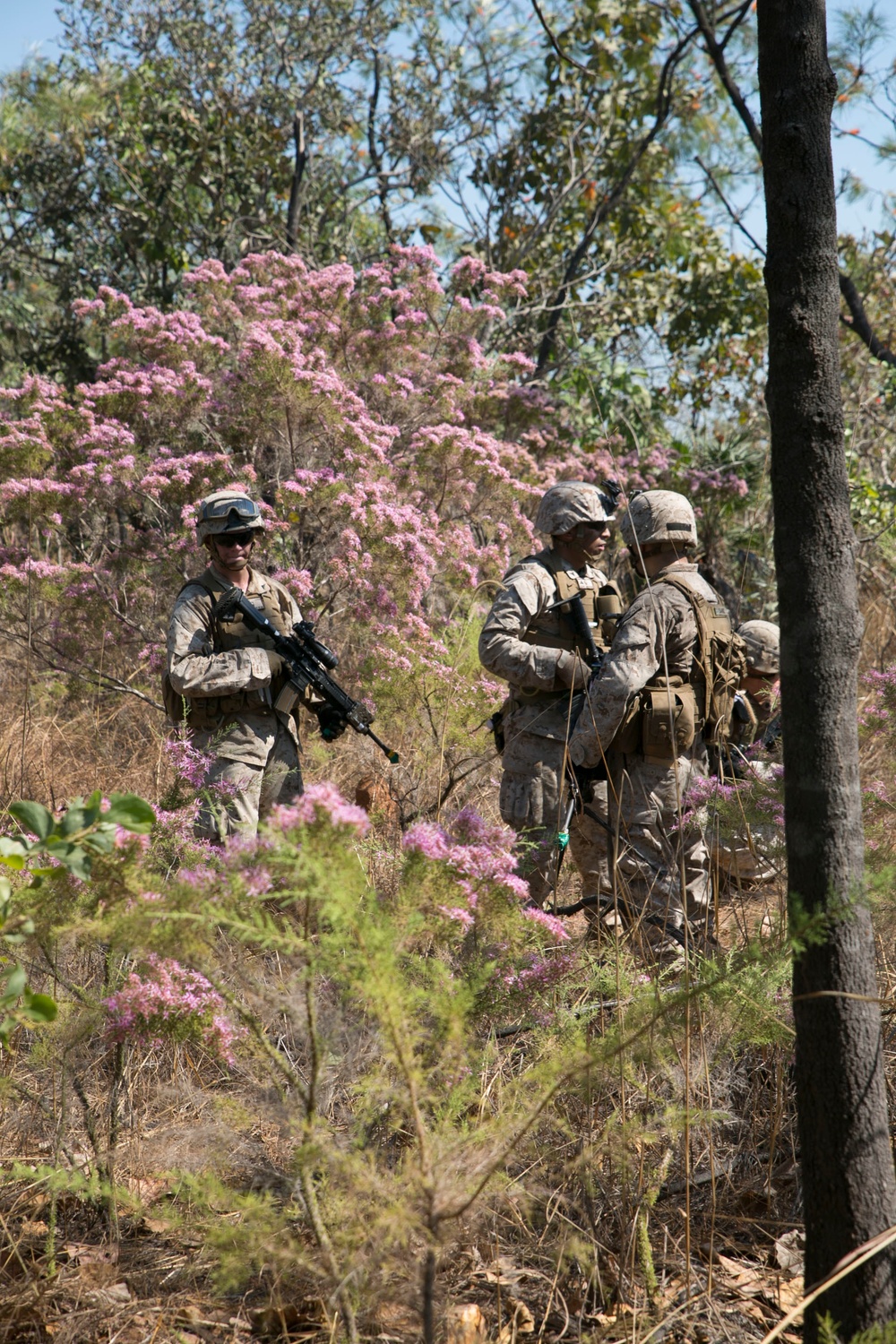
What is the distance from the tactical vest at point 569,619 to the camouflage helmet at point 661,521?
1.50 ft

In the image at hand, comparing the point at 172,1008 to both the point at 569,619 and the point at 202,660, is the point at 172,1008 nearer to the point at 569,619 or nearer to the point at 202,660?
the point at 202,660

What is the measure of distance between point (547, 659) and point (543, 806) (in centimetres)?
57

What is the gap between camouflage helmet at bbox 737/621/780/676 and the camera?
4.49 m

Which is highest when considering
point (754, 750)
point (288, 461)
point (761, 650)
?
point (288, 461)

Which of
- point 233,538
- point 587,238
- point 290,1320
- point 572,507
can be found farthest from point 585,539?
point 587,238

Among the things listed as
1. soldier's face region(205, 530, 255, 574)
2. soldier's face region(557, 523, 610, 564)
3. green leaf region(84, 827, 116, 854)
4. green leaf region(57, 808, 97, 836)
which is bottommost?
green leaf region(84, 827, 116, 854)

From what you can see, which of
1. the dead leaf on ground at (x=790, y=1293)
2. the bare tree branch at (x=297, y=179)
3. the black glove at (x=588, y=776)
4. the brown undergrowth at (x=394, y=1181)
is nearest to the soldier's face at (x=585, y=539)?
the black glove at (x=588, y=776)

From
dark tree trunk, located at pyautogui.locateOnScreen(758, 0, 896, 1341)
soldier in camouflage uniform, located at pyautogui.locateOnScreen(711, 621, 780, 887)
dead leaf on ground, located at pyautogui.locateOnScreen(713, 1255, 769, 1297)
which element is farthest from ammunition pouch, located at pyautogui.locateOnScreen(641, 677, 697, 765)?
dark tree trunk, located at pyautogui.locateOnScreen(758, 0, 896, 1341)

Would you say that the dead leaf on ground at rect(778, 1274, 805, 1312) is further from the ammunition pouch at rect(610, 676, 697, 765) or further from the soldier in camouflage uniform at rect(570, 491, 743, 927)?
the ammunition pouch at rect(610, 676, 697, 765)

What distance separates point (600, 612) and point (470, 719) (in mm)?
1328

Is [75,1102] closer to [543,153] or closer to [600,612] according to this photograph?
[600,612]

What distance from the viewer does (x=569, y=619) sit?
4.25 meters

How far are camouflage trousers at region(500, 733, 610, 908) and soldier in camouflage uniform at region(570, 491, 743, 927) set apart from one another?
215mm

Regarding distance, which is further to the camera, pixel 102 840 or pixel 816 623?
pixel 816 623
